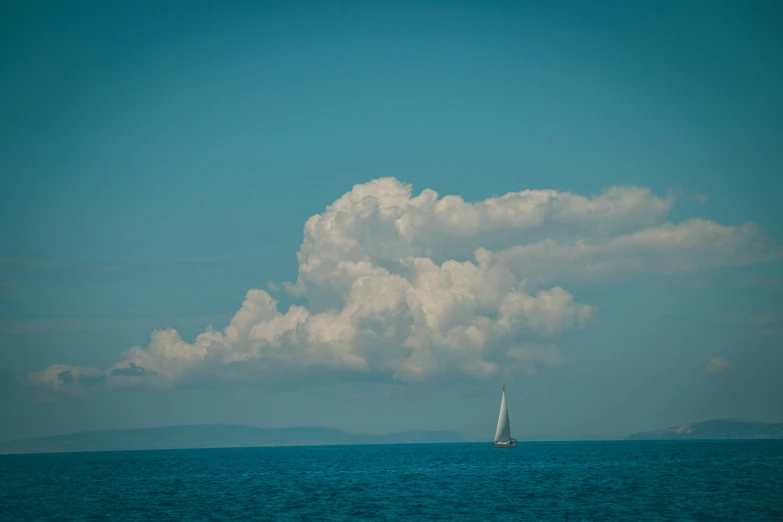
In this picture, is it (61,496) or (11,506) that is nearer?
(11,506)

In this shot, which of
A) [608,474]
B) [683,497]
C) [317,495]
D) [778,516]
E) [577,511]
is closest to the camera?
[778,516]

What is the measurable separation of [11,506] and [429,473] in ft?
243

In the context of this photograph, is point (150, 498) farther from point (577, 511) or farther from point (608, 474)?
point (608, 474)

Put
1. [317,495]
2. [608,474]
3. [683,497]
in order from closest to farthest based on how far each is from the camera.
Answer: [683,497] → [317,495] → [608,474]

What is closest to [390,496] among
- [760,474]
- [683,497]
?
[683,497]

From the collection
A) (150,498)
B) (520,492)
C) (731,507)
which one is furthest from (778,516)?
(150,498)

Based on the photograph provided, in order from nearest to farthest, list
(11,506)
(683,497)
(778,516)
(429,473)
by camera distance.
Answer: (778,516) → (683,497) → (11,506) → (429,473)

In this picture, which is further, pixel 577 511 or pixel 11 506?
pixel 11 506

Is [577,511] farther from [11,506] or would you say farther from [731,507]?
[11,506]

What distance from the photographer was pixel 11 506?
287 feet

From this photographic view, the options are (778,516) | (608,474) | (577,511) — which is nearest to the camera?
(778,516)

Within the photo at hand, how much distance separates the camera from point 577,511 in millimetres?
A: 72500

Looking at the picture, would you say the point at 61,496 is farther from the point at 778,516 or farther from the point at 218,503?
the point at 778,516

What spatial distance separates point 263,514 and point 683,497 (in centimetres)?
4703
